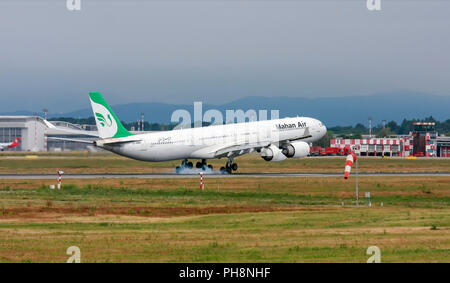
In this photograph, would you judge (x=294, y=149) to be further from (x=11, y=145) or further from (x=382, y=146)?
(x=11, y=145)

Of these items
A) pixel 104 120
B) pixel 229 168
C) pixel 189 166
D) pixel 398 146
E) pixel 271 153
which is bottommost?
pixel 229 168

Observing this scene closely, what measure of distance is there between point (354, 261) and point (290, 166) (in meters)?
71.3

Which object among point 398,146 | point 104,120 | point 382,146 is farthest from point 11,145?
point 104,120

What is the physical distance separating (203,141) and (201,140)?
254 mm

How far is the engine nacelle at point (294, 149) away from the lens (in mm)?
82188

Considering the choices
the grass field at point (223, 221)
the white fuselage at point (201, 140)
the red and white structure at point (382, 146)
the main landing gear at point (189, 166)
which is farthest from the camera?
the red and white structure at point (382, 146)

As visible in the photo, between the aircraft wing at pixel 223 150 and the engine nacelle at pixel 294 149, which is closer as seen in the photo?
the aircraft wing at pixel 223 150

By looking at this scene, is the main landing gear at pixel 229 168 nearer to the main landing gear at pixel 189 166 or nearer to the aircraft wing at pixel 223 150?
the aircraft wing at pixel 223 150

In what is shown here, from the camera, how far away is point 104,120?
2943 inches

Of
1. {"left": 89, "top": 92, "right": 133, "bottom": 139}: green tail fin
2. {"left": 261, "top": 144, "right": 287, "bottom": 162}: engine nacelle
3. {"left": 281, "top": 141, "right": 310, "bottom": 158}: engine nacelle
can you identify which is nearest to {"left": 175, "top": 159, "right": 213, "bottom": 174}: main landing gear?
{"left": 261, "top": 144, "right": 287, "bottom": 162}: engine nacelle

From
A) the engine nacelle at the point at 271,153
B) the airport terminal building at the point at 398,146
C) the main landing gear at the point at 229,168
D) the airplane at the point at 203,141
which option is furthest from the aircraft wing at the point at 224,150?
the airport terminal building at the point at 398,146

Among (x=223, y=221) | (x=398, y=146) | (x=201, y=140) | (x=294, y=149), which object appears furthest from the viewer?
(x=398, y=146)
